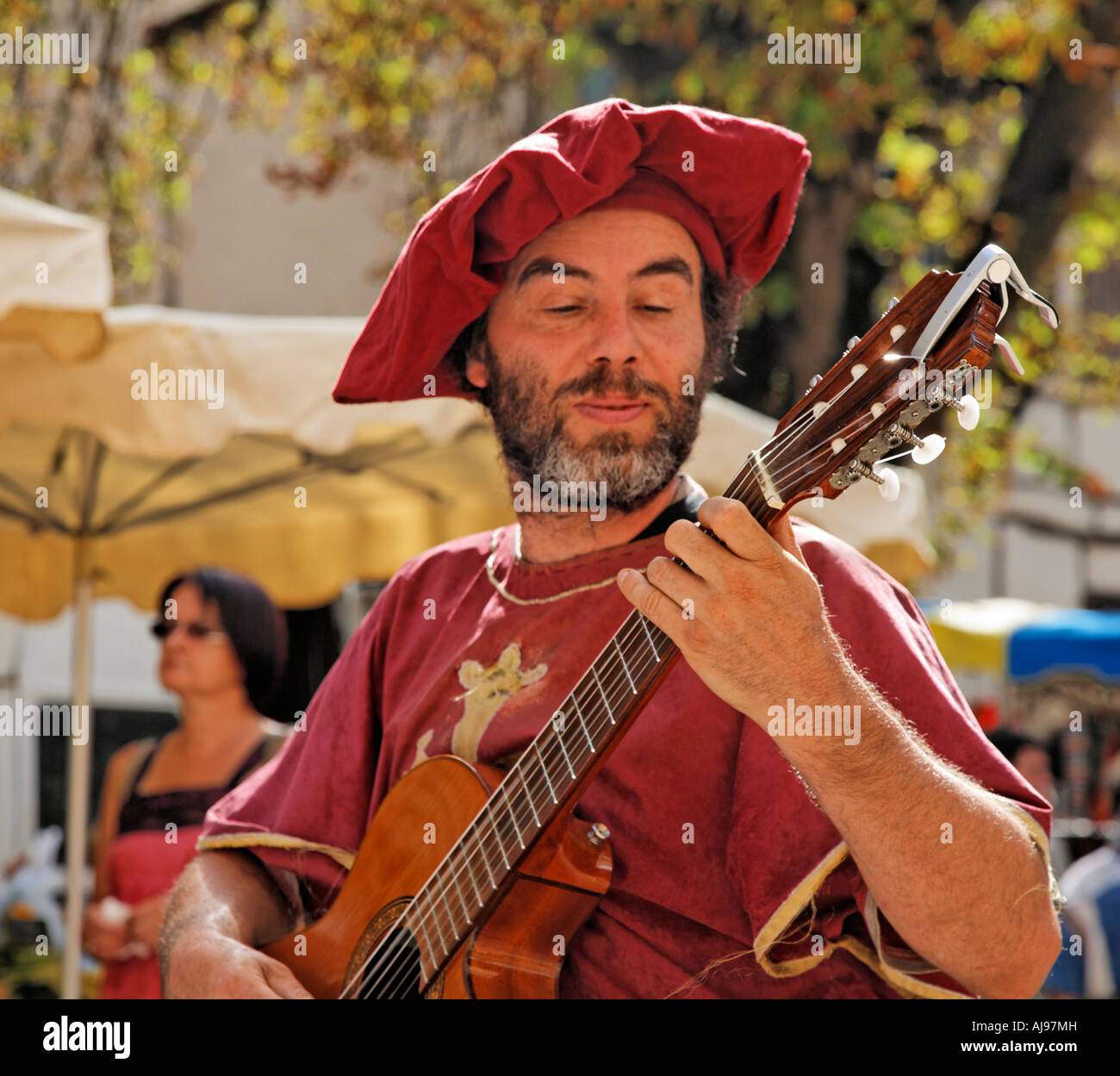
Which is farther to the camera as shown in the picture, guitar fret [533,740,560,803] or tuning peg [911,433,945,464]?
guitar fret [533,740,560,803]

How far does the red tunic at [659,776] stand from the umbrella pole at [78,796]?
8.68 feet

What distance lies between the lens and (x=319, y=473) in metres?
5.28

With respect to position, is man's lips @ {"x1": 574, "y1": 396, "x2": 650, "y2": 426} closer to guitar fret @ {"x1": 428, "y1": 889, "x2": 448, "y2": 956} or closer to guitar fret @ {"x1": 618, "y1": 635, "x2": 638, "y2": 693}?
guitar fret @ {"x1": 618, "y1": 635, "x2": 638, "y2": 693}

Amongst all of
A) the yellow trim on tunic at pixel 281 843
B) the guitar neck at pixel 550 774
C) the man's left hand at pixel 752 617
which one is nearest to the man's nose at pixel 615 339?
the guitar neck at pixel 550 774

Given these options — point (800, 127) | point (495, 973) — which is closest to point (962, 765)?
point (495, 973)

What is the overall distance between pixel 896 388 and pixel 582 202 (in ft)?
2.33

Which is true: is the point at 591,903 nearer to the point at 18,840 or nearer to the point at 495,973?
the point at 495,973

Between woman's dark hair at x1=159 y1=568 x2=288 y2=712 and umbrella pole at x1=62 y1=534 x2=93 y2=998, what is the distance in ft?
1.79

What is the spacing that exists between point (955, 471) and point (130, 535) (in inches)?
244

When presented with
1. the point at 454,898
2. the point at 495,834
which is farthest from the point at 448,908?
the point at 495,834

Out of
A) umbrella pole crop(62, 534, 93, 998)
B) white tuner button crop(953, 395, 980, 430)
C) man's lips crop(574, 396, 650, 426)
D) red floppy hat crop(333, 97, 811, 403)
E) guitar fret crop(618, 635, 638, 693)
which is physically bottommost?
umbrella pole crop(62, 534, 93, 998)

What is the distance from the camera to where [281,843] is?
7.57ft

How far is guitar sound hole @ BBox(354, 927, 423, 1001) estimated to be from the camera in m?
2.02

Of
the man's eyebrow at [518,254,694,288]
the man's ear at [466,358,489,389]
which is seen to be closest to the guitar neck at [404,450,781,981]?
the man's eyebrow at [518,254,694,288]
